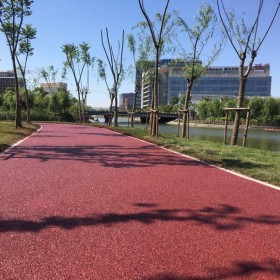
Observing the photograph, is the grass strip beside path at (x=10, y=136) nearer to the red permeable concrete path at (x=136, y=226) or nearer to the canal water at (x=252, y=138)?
the red permeable concrete path at (x=136, y=226)

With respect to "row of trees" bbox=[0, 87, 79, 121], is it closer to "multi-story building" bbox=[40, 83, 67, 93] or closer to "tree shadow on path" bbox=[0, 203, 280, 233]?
"multi-story building" bbox=[40, 83, 67, 93]

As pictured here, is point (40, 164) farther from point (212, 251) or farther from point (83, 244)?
point (212, 251)

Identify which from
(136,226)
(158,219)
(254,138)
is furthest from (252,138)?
(136,226)

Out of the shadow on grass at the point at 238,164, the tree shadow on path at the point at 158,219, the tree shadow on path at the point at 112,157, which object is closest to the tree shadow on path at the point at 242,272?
the tree shadow on path at the point at 158,219

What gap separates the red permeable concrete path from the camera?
9.92 feet

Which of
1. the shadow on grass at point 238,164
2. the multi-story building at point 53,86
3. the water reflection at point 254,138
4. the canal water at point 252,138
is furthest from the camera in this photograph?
the multi-story building at point 53,86

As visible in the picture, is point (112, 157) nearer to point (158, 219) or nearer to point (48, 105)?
point (158, 219)

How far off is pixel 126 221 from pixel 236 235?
1.21 metres

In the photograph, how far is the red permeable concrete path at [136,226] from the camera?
3.02m

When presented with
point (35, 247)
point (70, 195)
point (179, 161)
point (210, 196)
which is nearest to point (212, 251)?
point (35, 247)

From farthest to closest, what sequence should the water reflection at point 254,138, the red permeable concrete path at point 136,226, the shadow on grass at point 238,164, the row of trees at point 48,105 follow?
the row of trees at point 48,105 → the water reflection at point 254,138 → the shadow on grass at point 238,164 → the red permeable concrete path at point 136,226

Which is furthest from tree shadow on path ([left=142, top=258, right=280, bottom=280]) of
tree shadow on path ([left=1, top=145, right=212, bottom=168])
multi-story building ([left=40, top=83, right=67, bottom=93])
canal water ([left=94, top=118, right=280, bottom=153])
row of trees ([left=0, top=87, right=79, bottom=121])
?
multi-story building ([left=40, top=83, right=67, bottom=93])

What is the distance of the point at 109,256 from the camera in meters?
3.22

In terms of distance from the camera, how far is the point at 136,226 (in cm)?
396
